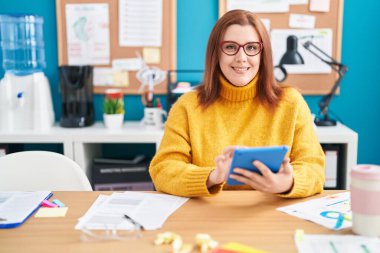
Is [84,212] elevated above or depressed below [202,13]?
below

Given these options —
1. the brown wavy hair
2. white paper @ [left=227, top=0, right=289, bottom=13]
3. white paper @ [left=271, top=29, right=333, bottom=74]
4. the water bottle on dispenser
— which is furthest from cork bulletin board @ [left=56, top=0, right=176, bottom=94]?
the brown wavy hair

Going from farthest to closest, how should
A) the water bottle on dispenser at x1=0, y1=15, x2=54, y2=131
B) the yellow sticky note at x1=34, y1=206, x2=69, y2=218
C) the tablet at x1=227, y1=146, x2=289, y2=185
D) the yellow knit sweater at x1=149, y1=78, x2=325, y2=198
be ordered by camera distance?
the water bottle on dispenser at x1=0, y1=15, x2=54, y2=131 → the yellow knit sweater at x1=149, y1=78, x2=325, y2=198 → the yellow sticky note at x1=34, y1=206, x2=69, y2=218 → the tablet at x1=227, y1=146, x2=289, y2=185

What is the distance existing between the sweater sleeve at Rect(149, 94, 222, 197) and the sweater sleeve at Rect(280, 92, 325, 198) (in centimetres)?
23

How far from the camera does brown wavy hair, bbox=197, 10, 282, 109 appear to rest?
63.4 inches

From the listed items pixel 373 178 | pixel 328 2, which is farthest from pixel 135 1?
pixel 373 178

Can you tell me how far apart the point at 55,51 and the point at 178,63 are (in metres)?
0.76

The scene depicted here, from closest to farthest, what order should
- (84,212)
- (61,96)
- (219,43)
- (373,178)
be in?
(373,178) → (84,212) → (219,43) → (61,96)

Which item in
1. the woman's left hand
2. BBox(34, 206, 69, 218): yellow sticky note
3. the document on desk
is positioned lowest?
BBox(34, 206, 69, 218): yellow sticky note

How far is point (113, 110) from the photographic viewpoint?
2.66 meters

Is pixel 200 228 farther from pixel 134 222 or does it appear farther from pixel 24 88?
pixel 24 88

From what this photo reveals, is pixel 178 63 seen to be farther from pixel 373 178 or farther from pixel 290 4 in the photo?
pixel 373 178

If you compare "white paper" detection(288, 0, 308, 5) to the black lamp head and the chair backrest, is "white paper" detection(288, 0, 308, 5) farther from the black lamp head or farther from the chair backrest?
the chair backrest

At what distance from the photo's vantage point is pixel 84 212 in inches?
49.5

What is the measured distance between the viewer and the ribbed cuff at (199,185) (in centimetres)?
135
